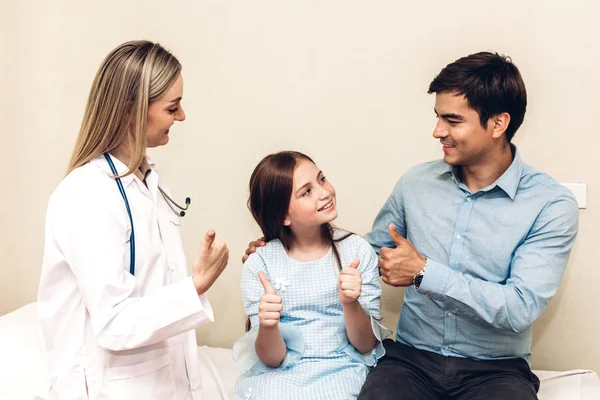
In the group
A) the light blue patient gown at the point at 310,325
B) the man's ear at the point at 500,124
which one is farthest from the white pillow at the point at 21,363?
the man's ear at the point at 500,124

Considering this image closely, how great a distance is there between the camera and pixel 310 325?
1787mm

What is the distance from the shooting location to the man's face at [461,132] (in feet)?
5.88

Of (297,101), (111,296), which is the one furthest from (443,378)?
(297,101)

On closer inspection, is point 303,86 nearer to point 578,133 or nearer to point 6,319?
point 578,133

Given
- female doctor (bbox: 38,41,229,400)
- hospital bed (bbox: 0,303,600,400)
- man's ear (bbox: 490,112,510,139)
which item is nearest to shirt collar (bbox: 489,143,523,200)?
man's ear (bbox: 490,112,510,139)

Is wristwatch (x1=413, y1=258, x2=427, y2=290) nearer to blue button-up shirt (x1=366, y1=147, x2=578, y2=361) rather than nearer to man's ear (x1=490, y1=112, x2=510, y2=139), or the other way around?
blue button-up shirt (x1=366, y1=147, x2=578, y2=361)

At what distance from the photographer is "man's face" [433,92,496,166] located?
5.88 ft

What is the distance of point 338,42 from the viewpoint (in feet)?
7.33

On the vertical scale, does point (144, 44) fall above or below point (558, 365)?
above

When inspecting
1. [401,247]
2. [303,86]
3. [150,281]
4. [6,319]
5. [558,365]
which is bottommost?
[558,365]

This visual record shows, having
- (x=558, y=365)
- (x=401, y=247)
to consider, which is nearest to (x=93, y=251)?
(x=401, y=247)

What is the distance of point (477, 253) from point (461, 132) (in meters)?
0.36

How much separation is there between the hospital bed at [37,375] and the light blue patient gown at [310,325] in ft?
1.07

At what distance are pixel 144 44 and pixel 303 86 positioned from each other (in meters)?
0.88
